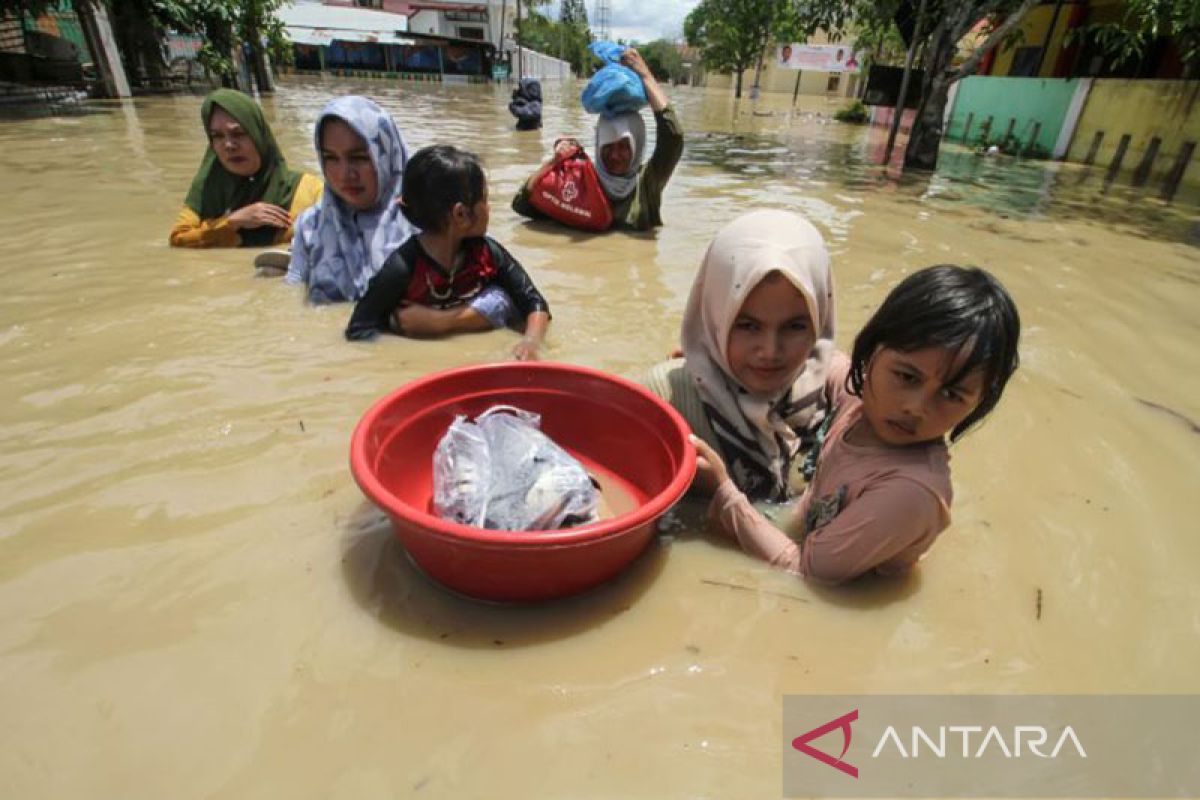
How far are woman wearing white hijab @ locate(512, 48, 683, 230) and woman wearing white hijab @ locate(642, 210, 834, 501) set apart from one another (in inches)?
133

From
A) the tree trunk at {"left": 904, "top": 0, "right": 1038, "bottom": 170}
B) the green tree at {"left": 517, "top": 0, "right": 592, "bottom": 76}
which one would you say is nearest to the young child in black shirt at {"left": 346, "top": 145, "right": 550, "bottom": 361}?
the tree trunk at {"left": 904, "top": 0, "right": 1038, "bottom": 170}

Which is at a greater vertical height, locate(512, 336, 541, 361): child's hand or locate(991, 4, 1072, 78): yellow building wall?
locate(991, 4, 1072, 78): yellow building wall

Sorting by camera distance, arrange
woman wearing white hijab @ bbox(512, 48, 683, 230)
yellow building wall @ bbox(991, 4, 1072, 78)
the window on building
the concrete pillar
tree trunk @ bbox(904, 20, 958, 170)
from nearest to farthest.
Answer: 1. woman wearing white hijab @ bbox(512, 48, 683, 230)
2. tree trunk @ bbox(904, 20, 958, 170)
3. the concrete pillar
4. yellow building wall @ bbox(991, 4, 1072, 78)
5. the window on building

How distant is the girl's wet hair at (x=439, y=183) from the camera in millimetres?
2623

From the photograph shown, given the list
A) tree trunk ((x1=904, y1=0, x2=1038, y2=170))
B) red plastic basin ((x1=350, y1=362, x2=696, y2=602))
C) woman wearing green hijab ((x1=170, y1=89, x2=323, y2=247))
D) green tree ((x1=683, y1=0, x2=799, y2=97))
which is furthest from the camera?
green tree ((x1=683, y1=0, x2=799, y2=97))

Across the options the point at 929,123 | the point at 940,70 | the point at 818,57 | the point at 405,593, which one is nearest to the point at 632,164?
the point at 405,593

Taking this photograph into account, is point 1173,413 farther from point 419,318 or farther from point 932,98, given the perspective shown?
point 932,98

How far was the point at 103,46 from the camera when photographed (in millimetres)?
13039

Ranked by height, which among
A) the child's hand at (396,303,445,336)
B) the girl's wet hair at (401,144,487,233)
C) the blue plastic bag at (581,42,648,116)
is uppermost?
the blue plastic bag at (581,42,648,116)

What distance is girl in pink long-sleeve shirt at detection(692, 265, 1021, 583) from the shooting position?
1.29m

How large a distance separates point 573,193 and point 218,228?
8.10 ft

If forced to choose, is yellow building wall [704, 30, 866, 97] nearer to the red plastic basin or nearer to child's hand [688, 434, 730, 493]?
the red plastic basin

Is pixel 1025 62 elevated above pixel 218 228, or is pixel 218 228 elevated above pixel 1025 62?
pixel 1025 62

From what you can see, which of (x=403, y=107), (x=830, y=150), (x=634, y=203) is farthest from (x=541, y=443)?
(x=403, y=107)
